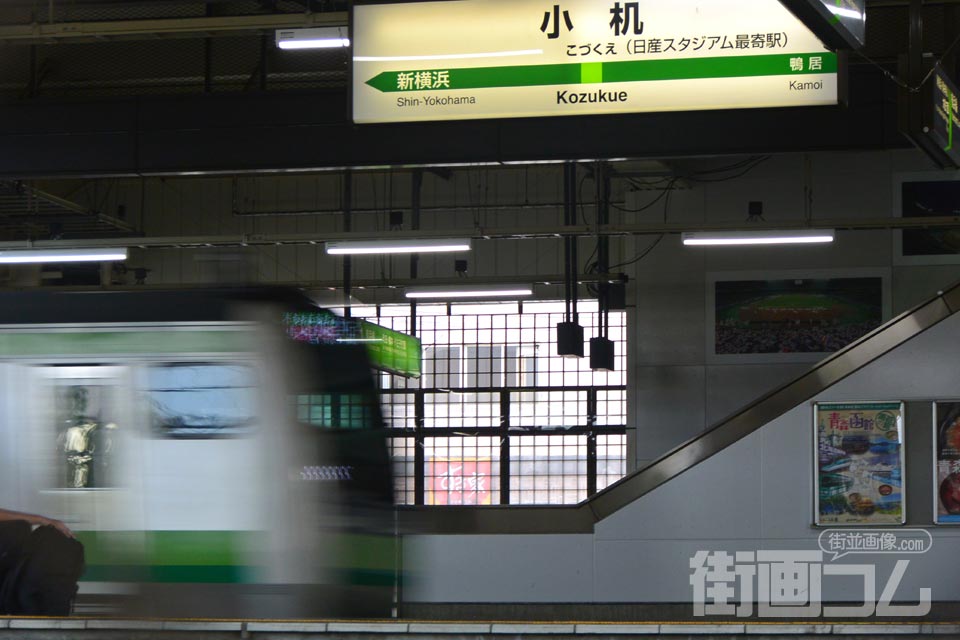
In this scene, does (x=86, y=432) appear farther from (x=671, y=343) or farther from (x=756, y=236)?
(x=671, y=343)

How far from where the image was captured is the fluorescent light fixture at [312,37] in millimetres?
8477

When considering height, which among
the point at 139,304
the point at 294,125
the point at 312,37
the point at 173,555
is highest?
the point at 312,37

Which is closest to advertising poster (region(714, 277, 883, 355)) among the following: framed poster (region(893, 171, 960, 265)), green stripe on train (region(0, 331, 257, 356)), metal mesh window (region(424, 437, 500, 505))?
framed poster (region(893, 171, 960, 265))

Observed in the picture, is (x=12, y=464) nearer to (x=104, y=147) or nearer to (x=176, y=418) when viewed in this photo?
(x=176, y=418)

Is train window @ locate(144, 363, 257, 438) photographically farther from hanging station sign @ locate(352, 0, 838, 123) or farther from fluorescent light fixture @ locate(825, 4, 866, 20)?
fluorescent light fixture @ locate(825, 4, 866, 20)

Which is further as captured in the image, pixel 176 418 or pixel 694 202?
pixel 694 202

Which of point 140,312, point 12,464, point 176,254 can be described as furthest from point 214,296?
point 176,254

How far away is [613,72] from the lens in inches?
255

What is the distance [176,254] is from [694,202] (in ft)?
31.3

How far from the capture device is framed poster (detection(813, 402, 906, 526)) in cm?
956

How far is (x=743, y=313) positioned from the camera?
51.1 feet

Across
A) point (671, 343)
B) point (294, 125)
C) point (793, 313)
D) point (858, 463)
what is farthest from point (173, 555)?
point (793, 313)

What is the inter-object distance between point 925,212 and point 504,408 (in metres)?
7.98

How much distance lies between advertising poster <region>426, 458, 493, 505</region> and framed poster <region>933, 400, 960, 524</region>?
436 inches
